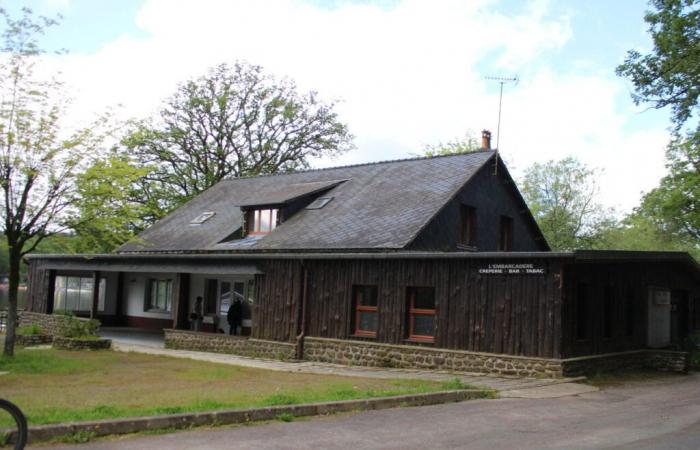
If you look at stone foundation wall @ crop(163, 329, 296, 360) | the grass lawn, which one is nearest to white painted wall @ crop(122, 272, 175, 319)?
stone foundation wall @ crop(163, 329, 296, 360)

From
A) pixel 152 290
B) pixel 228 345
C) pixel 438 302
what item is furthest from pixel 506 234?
pixel 152 290

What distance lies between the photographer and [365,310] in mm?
19219

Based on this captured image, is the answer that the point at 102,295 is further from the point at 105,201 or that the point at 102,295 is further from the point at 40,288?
the point at 105,201

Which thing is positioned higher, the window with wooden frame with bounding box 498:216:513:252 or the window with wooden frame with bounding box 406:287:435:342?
the window with wooden frame with bounding box 498:216:513:252

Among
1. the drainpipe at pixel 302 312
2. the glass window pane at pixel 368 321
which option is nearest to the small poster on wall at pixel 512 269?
the glass window pane at pixel 368 321

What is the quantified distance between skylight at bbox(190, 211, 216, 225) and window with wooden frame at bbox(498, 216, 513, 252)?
11.5m

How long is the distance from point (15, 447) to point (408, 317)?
40.8 feet

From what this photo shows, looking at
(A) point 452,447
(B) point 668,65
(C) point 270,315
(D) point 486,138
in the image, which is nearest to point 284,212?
(C) point 270,315

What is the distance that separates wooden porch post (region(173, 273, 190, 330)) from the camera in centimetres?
2402

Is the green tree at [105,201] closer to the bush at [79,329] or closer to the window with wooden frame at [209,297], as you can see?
the bush at [79,329]

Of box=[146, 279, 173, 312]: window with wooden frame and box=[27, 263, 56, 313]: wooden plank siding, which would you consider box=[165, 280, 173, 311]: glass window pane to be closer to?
box=[146, 279, 173, 312]: window with wooden frame

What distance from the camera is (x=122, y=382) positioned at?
13914mm

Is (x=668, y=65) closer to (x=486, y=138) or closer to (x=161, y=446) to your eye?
(x=486, y=138)

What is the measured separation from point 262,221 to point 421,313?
9.02m
